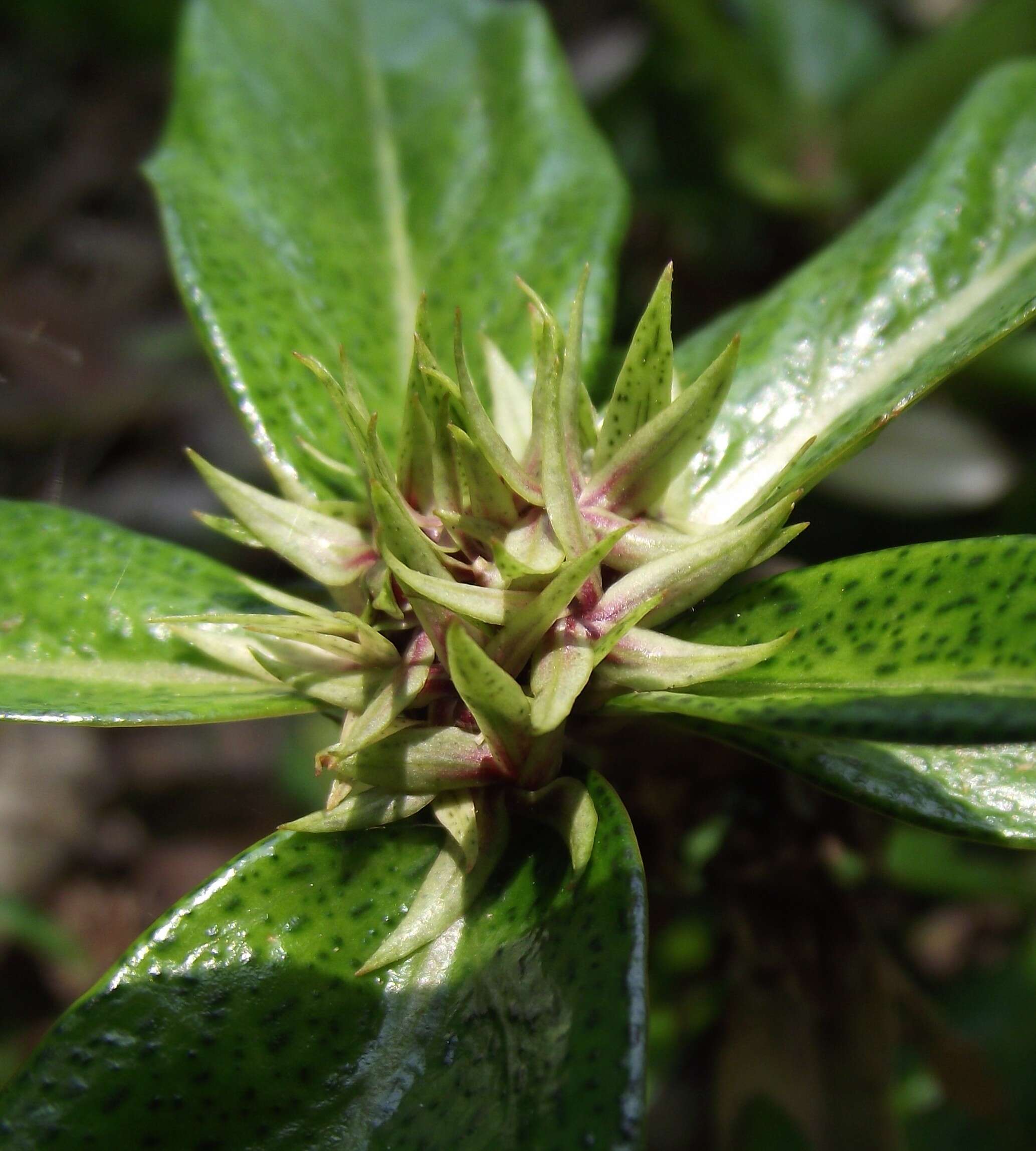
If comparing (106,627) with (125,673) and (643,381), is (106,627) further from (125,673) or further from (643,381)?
(643,381)

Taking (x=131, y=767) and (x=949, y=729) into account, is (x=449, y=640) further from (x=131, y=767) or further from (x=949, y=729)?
(x=131, y=767)

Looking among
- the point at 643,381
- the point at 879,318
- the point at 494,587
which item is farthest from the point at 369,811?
the point at 879,318

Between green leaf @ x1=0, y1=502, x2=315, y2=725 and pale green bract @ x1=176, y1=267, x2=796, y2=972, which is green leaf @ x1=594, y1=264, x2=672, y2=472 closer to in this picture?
pale green bract @ x1=176, y1=267, x2=796, y2=972

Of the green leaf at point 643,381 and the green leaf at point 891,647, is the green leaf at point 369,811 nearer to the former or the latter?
the green leaf at point 891,647

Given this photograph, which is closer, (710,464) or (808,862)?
(710,464)

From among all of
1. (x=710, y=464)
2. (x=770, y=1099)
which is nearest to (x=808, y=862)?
(x=770, y=1099)

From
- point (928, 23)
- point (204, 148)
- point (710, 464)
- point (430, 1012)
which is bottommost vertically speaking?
point (430, 1012)
